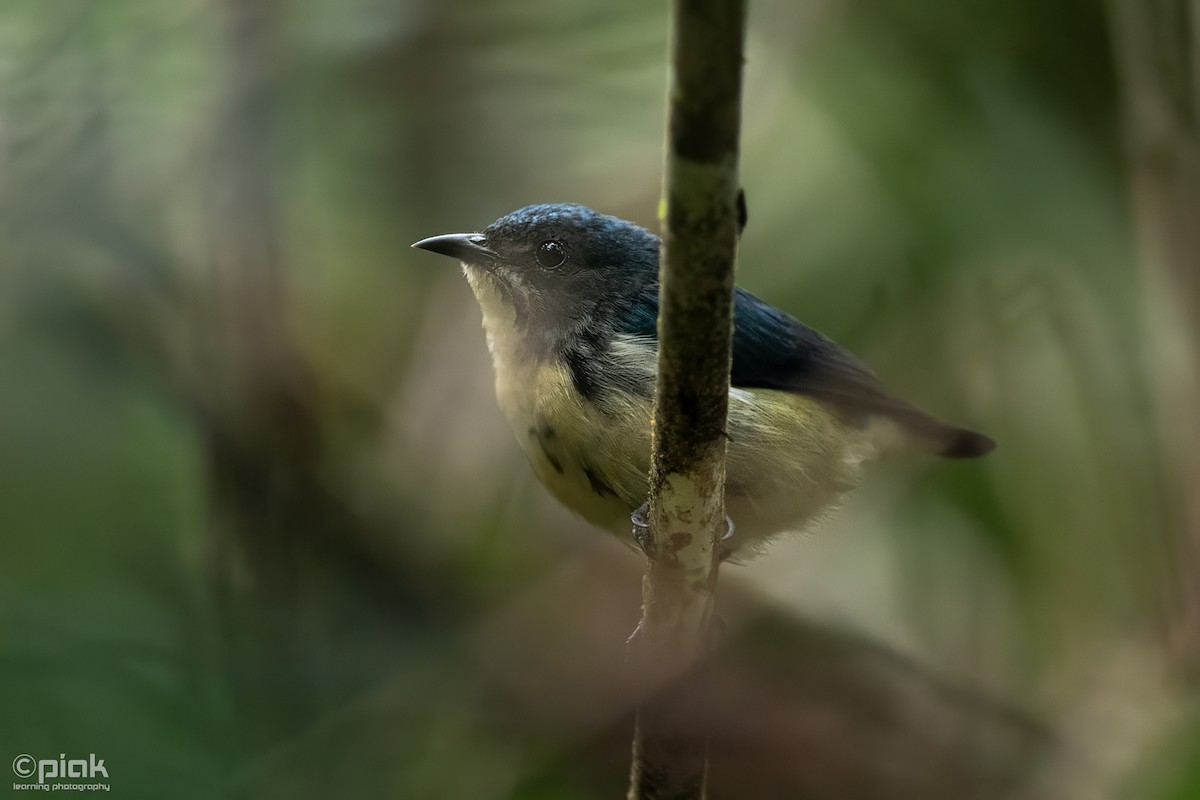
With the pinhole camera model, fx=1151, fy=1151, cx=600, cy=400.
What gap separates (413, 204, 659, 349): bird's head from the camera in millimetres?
3641

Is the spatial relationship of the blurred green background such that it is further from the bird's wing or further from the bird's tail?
the bird's wing

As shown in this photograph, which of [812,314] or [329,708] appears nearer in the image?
[329,708]

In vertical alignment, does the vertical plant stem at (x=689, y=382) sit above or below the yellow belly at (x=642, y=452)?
below

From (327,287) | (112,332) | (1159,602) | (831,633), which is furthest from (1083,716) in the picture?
(112,332)

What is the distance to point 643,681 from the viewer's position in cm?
284

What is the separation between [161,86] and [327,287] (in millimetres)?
1169

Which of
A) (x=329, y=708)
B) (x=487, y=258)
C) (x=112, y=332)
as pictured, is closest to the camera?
(x=487, y=258)

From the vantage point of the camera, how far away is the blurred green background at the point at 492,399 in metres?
4.65

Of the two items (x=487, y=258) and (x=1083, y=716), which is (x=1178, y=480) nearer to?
(x=1083, y=716)

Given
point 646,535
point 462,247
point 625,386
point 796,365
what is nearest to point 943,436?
point 796,365

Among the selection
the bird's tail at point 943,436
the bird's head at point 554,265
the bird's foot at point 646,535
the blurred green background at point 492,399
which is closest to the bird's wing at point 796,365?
the bird's tail at point 943,436

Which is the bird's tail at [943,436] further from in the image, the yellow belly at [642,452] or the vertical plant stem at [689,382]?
the vertical plant stem at [689,382]

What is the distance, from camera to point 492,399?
5207mm

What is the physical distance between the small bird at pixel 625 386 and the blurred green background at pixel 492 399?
1160 mm
